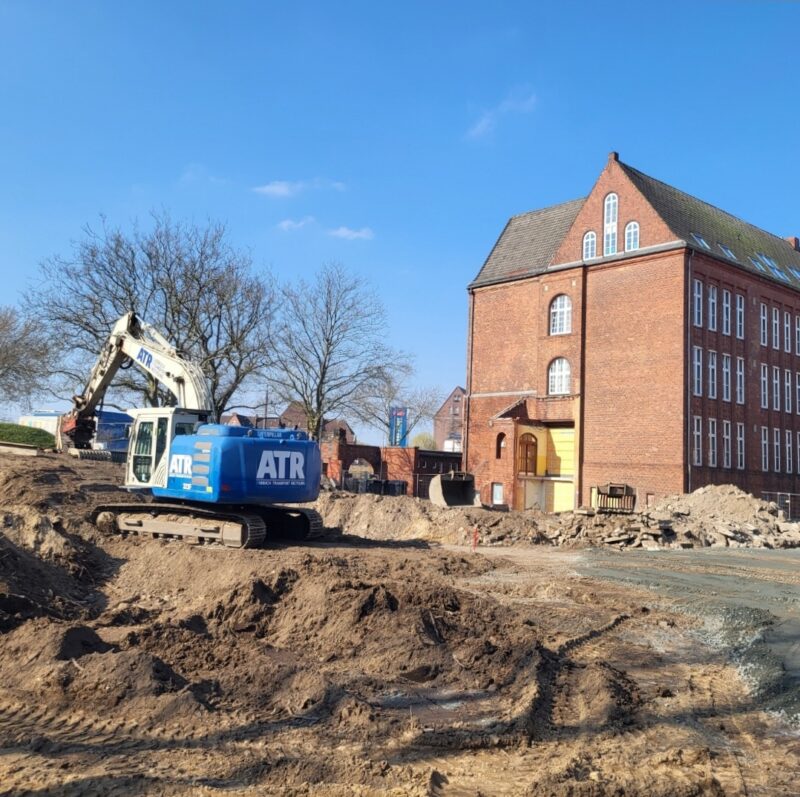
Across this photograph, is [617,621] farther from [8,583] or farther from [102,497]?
[102,497]

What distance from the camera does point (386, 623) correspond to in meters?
8.80

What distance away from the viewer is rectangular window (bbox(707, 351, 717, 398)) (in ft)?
111

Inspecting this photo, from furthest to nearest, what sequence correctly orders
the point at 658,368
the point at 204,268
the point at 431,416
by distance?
the point at 431,416, the point at 204,268, the point at 658,368

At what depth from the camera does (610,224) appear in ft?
116

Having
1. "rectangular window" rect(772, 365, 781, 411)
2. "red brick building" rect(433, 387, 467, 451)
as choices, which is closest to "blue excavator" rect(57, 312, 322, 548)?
"rectangular window" rect(772, 365, 781, 411)

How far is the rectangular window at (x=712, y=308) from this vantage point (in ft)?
112

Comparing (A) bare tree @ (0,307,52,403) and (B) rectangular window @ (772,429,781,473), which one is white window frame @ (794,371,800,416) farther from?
(A) bare tree @ (0,307,52,403)

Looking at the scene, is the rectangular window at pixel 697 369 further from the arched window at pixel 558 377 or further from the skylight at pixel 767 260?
the skylight at pixel 767 260

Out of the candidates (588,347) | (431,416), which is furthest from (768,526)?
(431,416)

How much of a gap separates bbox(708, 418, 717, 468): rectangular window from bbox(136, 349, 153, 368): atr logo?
80.8ft

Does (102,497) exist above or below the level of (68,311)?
below

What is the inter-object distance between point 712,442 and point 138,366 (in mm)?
24976

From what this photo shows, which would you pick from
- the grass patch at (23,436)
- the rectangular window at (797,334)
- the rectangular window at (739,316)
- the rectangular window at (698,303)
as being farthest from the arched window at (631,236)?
the grass patch at (23,436)

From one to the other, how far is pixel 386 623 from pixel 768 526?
2044cm
